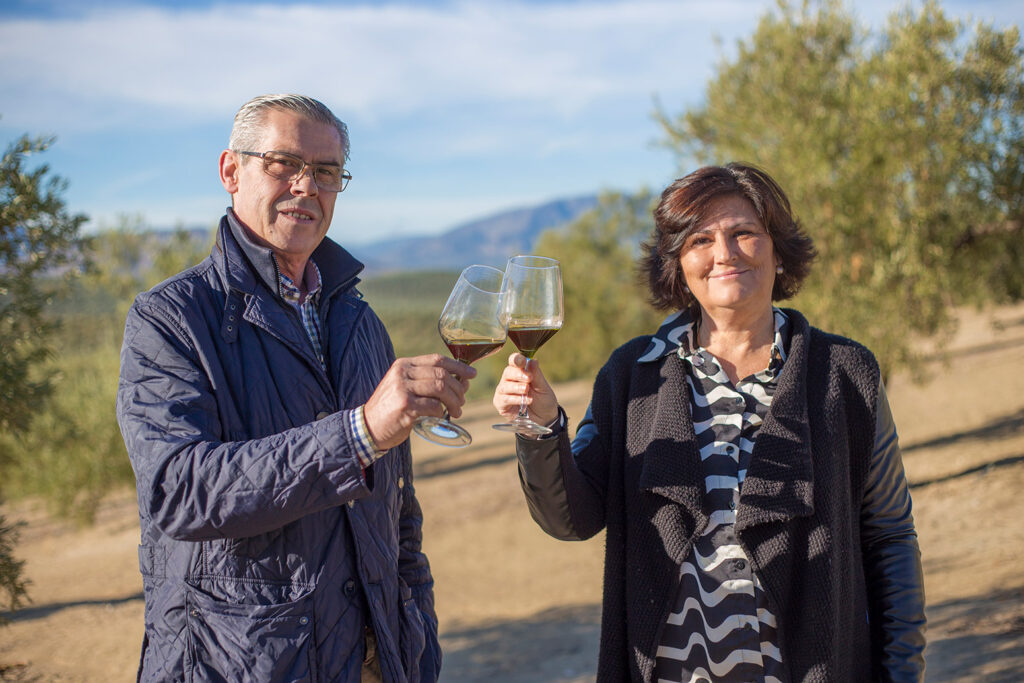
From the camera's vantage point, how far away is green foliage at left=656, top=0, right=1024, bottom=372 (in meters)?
10.8

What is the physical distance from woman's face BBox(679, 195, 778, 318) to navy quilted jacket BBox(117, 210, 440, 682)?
1.21 metres

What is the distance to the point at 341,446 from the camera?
1922 mm

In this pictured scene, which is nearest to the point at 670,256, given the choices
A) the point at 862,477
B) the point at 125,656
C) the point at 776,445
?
the point at 776,445

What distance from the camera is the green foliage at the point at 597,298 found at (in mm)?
24219

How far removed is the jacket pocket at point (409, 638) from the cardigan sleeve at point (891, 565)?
1506 mm

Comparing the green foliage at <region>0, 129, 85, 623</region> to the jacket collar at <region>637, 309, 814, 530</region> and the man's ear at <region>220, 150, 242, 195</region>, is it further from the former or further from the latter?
the jacket collar at <region>637, 309, 814, 530</region>

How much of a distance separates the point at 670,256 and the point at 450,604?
30.8ft

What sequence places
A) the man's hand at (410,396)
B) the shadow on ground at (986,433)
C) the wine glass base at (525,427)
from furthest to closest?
the shadow on ground at (986,433) < the wine glass base at (525,427) < the man's hand at (410,396)

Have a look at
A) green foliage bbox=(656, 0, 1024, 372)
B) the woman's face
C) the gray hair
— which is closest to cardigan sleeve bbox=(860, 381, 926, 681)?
the woman's face

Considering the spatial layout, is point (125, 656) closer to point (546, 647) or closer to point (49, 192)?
point (546, 647)

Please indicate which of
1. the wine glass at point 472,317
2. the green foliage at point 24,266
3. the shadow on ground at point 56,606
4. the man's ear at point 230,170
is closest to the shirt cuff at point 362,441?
the wine glass at point 472,317

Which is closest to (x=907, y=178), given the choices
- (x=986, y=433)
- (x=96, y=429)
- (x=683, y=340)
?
(x=986, y=433)

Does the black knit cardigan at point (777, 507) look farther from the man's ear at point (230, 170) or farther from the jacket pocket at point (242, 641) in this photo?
the man's ear at point (230, 170)

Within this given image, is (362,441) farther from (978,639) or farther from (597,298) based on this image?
(597,298)
